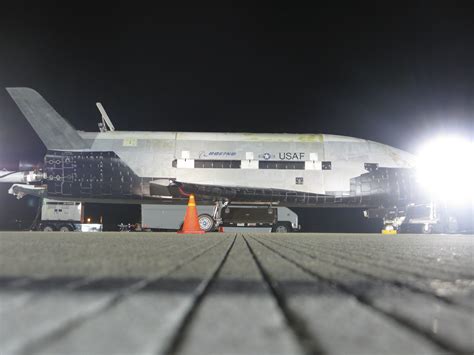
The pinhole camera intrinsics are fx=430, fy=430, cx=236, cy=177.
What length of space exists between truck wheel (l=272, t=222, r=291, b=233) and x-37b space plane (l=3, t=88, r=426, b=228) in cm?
129

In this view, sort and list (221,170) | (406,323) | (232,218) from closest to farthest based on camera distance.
Result: (406,323) → (221,170) → (232,218)

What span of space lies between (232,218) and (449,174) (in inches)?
387

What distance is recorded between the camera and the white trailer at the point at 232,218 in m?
19.2

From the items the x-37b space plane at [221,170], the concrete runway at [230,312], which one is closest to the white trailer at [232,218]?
the x-37b space plane at [221,170]

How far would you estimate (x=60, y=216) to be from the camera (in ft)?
72.9

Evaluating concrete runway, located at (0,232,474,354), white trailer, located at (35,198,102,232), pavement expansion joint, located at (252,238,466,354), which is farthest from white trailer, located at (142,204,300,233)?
pavement expansion joint, located at (252,238,466,354)

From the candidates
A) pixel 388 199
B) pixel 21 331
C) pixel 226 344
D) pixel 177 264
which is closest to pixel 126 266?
pixel 177 264

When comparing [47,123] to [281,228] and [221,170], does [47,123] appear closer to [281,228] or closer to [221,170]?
[221,170]

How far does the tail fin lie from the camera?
18.9 m

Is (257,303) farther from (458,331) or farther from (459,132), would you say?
(459,132)

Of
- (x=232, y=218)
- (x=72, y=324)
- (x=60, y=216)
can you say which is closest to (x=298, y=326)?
(x=72, y=324)

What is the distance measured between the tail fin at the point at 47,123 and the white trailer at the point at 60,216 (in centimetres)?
427

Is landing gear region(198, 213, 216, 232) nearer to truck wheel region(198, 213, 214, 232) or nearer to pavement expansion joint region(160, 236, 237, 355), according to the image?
truck wheel region(198, 213, 214, 232)

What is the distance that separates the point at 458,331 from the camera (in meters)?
1.32
